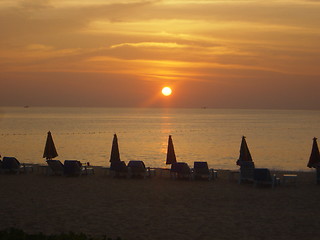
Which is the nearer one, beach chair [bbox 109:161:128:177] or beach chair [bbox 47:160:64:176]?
beach chair [bbox 109:161:128:177]

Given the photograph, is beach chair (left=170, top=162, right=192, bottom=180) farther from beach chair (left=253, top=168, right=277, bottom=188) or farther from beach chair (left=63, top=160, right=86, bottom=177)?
beach chair (left=63, top=160, right=86, bottom=177)

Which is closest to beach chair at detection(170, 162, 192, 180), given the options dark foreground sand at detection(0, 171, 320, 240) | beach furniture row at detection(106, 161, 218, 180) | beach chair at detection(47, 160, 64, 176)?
beach furniture row at detection(106, 161, 218, 180)

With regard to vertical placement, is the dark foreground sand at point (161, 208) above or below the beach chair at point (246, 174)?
below

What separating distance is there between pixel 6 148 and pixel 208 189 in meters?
36.6

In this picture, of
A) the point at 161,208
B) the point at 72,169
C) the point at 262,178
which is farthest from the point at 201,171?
the point at 161,208

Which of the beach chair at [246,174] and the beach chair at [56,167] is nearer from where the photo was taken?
the beach chair at [246,174]

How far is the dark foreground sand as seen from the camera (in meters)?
11.1

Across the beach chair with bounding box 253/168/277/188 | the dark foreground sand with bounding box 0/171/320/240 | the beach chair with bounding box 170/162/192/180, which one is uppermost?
the beach chair with bounding box 170/162/192/180

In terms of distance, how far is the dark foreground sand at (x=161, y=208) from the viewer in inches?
437

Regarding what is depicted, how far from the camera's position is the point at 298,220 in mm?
12258

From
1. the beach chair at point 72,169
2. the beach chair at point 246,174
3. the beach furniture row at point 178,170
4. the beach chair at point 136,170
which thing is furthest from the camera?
the beach chair at point 72,169

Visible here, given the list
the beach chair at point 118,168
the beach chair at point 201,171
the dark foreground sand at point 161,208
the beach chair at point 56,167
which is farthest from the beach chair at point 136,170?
the beach chair at point 56,167

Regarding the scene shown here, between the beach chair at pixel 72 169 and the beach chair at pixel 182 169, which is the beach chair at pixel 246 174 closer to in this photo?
the beach chair at pixel 182 169

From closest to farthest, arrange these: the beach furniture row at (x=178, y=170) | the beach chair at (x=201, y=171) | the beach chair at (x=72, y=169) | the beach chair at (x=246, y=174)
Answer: the beach chair at (x=246, y=174), the beach chair at (x=201, y=171), the beach furniture row at (x=178, y=170), the beach chair at (x=72, y=169)
